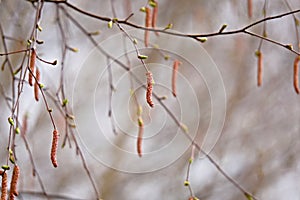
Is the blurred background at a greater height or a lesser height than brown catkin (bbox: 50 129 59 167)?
greater

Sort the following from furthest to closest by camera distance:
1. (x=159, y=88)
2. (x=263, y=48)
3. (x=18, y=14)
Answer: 1. (x=263, y=48)
2. (x=159, y=88)
3. (x=18, y=14)

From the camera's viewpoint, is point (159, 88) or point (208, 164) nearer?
point (159, 88)

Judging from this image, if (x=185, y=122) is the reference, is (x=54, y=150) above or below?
below

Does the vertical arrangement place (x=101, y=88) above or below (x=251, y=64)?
below

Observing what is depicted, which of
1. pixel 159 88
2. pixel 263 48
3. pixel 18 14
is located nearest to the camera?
pixel 18 14

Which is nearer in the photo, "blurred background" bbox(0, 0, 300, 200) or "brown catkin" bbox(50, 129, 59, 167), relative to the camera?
"brown catkin" bbox(50, 129, 59, 167)

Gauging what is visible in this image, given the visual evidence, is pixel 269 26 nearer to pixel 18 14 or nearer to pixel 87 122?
pixel 87 122

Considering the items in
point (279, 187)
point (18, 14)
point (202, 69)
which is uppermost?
point (202, 69)

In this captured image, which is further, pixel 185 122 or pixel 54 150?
pixel 185 122

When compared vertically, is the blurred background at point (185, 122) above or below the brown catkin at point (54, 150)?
above

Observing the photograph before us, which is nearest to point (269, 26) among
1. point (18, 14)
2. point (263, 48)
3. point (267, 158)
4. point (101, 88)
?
point (263, 48)

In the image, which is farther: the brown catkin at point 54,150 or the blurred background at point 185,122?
the blurred background at point 185,122
